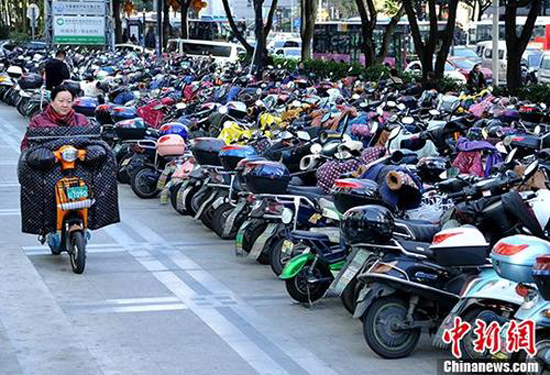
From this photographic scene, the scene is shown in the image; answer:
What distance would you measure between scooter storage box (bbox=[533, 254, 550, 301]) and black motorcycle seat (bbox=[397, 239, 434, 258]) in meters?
1.39

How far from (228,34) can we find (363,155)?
4933cm

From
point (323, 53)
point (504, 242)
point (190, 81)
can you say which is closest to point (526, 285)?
point (504, 242)

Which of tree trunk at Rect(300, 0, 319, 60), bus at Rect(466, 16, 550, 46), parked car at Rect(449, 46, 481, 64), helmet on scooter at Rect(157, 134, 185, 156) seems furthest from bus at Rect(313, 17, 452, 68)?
helmet on scooter at Rect(157, 134, 185, 156)

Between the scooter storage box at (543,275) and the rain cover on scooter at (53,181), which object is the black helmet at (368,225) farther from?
the rain cover on scooter at (53,181)

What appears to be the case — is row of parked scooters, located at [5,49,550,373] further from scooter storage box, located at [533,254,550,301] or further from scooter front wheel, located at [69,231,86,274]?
scooter front wheel, located at [69,231,86,274]

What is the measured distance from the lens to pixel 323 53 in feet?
147

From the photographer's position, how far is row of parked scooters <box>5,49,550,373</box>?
759 centimetres

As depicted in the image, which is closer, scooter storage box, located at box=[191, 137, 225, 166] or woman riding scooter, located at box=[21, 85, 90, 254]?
woman riding scooter, located at box=[21, 85, 90, 254]

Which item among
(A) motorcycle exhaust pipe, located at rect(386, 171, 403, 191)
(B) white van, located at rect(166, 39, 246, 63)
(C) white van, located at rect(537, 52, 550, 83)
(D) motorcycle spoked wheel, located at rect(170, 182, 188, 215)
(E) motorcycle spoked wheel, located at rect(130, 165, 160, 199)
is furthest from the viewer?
(B) white van, located at rect(166, 39, 246, 63)

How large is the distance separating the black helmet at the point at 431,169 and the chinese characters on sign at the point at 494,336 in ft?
9.45

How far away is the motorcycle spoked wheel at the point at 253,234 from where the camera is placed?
10.9 metres

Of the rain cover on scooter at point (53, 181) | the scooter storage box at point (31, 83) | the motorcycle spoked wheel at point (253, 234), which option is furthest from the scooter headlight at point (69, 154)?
the scooter storage box at point (31, 83)

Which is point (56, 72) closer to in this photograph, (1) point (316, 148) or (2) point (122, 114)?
(2) point (122, 114)

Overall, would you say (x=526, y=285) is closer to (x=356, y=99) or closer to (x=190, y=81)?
(x=356, y=99)
